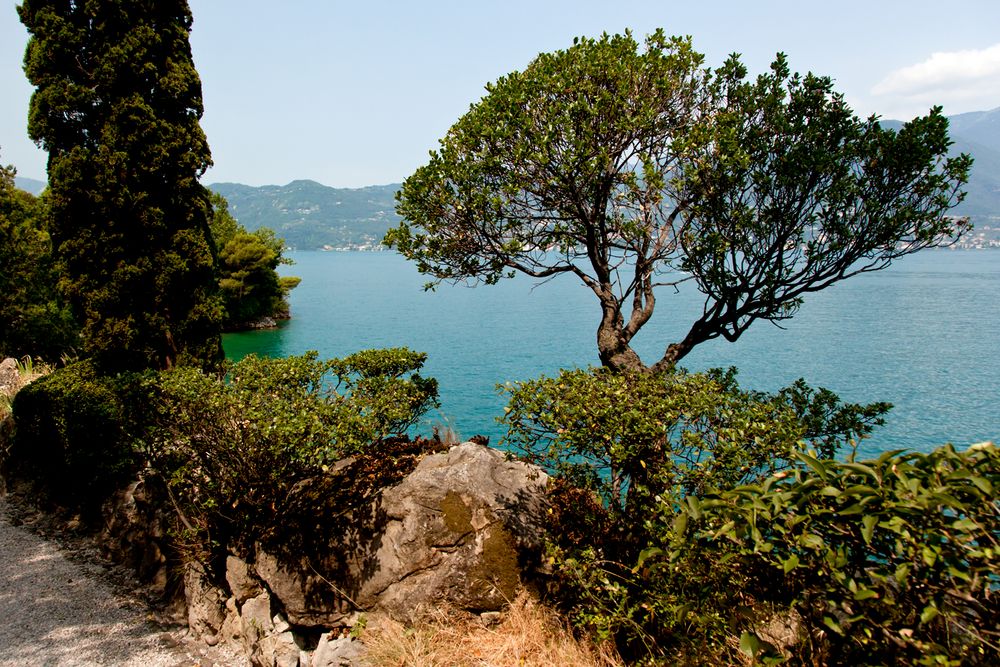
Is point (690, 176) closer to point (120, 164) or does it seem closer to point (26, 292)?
point (120, 164)

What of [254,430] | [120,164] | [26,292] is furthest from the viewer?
[26,292]

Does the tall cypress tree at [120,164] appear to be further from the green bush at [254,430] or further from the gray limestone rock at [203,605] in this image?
the gray limestone rock at [203,605]

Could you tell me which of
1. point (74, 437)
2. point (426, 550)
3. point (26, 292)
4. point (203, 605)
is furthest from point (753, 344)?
point (26, 292)

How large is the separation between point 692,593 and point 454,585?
132 inches

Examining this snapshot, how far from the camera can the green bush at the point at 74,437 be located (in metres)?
10.9

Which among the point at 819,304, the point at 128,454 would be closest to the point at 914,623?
the point at 128,454

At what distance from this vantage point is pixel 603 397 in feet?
21.1

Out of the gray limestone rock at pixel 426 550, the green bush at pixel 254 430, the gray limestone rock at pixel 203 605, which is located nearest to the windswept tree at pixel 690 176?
the gray limestone rock at pixel 426 550

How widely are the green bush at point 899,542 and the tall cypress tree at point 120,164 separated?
13.1 metres

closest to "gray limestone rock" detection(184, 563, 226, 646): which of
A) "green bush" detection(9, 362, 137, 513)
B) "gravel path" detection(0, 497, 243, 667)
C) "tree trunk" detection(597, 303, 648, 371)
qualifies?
"gravel path" detection(0, 497, 243, 667)

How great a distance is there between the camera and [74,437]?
11367mm

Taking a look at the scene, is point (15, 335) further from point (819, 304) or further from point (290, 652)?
point (819, 304)

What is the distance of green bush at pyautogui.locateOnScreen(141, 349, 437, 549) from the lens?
7.62 meters

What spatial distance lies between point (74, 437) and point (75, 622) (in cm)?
395
